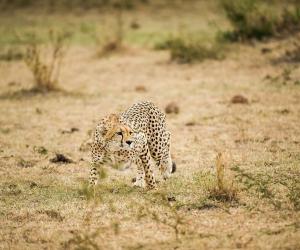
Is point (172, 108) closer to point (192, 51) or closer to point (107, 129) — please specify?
point (192, 51)

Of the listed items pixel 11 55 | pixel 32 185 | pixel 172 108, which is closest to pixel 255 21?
pixel 172 108

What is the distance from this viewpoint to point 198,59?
13430 millimetres

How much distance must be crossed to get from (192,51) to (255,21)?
68.1 inches

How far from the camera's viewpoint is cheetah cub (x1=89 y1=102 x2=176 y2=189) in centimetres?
639

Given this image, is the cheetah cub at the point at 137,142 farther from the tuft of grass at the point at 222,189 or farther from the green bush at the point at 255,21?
the green bush at the point at 255,21

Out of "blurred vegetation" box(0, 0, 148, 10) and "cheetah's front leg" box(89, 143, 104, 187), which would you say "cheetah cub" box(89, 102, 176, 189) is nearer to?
"cheetah's front leg" box(89, 143, 104, 187)

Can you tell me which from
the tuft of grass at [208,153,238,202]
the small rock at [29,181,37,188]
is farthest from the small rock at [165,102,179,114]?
the tuft of grass at [208,153,238,202]

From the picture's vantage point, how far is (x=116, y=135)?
20.9 feet

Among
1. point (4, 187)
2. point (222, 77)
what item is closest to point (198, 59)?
point (222, 77)

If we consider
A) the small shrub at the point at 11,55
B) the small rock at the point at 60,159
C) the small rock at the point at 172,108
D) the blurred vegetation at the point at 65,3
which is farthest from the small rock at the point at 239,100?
the blurred vegetation at the point at 65,3

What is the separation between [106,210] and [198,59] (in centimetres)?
775

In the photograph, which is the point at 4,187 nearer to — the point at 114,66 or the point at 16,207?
the point at 16,207

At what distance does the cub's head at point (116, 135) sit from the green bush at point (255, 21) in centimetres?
822

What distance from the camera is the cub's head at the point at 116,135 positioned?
6.33 meters
